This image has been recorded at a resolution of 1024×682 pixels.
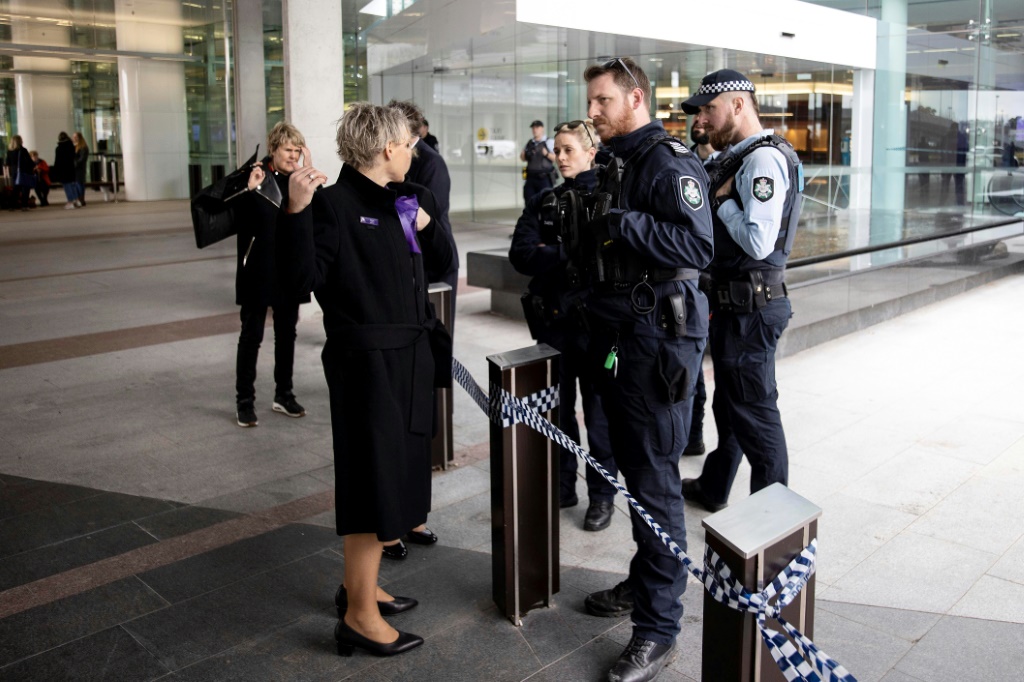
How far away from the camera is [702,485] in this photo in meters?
4.76

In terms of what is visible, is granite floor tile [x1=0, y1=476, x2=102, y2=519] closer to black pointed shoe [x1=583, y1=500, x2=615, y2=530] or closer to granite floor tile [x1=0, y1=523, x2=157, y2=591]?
granite floor tile [x1=0, y1=523, x2=157, y2=591]

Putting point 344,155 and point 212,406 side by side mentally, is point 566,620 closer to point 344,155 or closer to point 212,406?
point 344,155

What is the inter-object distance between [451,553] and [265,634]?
3.17 feet

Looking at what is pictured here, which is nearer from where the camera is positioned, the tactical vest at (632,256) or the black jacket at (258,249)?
the tactical vest at (632,256)

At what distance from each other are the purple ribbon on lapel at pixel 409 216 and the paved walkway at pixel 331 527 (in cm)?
144

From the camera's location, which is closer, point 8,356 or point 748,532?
point 748,532

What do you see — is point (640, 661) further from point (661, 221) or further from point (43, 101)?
point (43, 101)

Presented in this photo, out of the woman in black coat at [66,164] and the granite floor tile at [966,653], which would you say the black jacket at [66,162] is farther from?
the granite floor tile at [966,653]

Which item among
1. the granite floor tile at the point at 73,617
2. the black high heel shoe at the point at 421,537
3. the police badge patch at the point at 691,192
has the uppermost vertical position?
the police badge patch at the point at 691,192

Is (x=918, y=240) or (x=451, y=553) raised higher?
(x=918, y=240)

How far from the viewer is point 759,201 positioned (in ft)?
13.1

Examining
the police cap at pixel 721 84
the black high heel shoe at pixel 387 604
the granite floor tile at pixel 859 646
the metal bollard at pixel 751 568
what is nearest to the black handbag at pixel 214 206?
the black high heel shoe at pixel 387 604

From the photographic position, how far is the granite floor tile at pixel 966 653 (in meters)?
3.20

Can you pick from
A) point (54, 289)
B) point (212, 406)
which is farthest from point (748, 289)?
point (54, 289)
